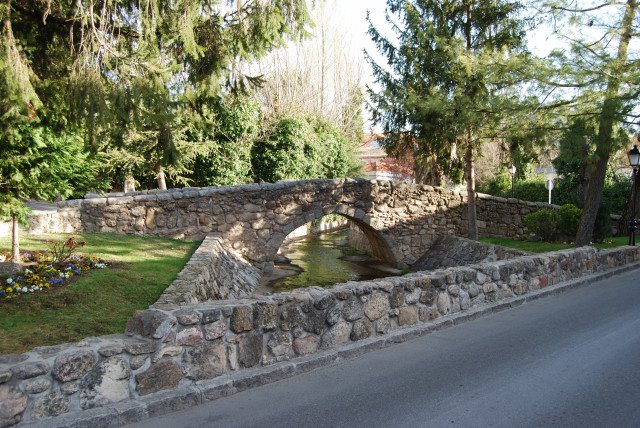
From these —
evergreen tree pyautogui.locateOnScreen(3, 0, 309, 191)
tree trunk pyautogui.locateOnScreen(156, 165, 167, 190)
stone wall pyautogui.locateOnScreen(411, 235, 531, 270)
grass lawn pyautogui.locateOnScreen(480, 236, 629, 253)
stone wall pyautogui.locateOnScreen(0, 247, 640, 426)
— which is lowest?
stone wall pyautogui.locateOnScreen(411, 235, 531, 270)

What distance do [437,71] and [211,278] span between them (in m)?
9.93

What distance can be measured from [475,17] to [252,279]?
9929 millimetres

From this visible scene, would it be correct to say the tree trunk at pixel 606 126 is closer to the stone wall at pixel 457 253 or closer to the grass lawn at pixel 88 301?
the stone wall at pixel 457 253

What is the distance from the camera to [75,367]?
11.3 feet

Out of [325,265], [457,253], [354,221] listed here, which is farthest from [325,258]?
[457,253]

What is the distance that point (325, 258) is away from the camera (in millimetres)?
19859

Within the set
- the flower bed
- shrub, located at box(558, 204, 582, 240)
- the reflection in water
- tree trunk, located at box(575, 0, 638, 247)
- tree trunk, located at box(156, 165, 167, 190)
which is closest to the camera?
the flower bed

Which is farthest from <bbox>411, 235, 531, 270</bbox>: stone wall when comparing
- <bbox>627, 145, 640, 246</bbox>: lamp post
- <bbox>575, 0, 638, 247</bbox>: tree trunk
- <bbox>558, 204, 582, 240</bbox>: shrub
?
<bbox>627, 145, 640, 246</bbox>: lamp post

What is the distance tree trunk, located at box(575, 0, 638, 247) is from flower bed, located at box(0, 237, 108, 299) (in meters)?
9.20

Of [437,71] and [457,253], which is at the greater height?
[437,71]

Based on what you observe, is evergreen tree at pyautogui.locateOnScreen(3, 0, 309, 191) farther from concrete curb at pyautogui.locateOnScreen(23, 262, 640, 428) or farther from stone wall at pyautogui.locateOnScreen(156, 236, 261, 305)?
concrete curb at pyautogui.locateOnScreen(23, 262, 640, 428)

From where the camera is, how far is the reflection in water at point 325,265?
14.7 metres

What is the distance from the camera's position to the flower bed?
5.54m

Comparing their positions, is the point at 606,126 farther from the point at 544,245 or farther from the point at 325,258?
the point at 325,258
